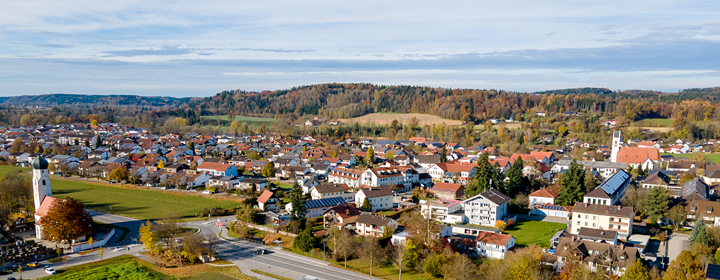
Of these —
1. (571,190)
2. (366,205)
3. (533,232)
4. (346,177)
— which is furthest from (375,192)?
(571,190)

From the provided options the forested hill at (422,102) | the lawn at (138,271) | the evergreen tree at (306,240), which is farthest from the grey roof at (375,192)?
the forested hill at (422,102)

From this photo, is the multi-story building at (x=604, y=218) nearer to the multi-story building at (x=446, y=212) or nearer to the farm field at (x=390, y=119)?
the multi-story building at (x=446, y=212)

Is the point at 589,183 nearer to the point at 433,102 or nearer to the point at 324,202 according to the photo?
the point at 324,202

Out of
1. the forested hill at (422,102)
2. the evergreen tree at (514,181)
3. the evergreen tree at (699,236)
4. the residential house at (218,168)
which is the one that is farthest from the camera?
the forested hill at (422,102)

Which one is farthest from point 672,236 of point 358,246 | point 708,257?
point 358,246

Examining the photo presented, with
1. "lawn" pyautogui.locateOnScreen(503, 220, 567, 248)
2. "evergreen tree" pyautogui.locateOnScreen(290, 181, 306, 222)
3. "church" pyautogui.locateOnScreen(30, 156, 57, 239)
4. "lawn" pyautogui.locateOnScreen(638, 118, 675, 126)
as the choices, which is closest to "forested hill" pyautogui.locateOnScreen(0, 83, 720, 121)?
"lawn" pyautogui.locateOnScreen(638, 118, 675, 126)
